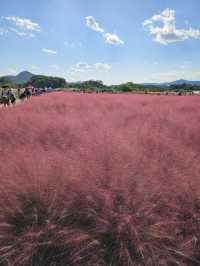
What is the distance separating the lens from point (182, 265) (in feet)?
6.75

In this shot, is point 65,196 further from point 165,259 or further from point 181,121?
point 181,121

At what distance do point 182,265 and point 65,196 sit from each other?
106cm

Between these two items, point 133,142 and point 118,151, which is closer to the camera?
point 118,151

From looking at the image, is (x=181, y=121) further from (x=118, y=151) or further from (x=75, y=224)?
(x=75, y=224)

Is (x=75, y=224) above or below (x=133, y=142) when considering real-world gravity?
below

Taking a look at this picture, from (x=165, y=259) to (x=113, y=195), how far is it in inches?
24.1

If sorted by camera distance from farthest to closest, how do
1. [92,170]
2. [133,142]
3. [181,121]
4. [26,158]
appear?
[181,121], [133,142], [26,158], [92,170]

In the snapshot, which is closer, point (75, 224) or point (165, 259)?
point (165, 259)

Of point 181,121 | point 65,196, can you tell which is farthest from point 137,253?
point 181,121

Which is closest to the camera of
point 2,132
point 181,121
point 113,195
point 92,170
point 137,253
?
point 137,253

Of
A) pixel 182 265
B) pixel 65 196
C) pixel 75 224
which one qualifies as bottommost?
pixel 182 265

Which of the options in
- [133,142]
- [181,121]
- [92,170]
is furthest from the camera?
[181,121]

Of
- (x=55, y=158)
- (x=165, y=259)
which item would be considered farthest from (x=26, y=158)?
(x=165, y=259)

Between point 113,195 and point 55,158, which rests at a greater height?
point 55,158
